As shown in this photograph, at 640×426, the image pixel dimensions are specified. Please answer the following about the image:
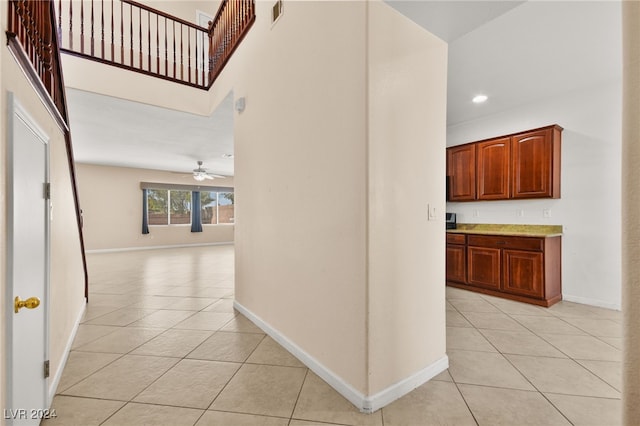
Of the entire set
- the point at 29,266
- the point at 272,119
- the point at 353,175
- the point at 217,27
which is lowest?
the point at 29,266

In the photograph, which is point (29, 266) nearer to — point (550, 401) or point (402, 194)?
point (402, 194)

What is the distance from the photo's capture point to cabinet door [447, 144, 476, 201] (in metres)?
4.14

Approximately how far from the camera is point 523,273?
333 centimetres

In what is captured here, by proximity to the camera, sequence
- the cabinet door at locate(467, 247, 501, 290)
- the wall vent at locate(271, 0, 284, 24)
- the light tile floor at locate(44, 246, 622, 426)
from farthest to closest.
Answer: the cabinet door at locate(467, 247, 501, 290)
the wall vent at locate(271, 0, 284, 24)
the light tile floor at locate(44, 246, 622, 426)

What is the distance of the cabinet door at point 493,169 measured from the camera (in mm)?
3781

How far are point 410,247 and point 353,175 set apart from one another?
1.95ft

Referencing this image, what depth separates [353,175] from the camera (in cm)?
154

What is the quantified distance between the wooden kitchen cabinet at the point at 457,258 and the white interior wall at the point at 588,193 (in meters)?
0.95

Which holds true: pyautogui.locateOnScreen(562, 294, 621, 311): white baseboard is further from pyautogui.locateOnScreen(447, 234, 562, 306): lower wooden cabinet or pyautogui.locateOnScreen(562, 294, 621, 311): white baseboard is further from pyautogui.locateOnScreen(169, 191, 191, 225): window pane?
pyautogui.locateOnScreen(169, 191, 191, 225): window pane

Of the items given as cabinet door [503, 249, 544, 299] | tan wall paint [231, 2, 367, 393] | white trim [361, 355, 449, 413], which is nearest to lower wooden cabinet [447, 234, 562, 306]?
cabinet door [503, 249, 544, 299]

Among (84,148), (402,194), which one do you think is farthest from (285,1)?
(84,148)

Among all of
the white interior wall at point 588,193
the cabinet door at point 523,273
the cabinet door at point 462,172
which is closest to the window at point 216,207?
the cabinet door at point 462,172

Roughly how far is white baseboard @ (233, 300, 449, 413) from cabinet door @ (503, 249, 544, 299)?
210cm

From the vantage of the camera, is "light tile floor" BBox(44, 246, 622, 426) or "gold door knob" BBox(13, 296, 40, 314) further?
"light tile floor" BBox(44, 246, 622, 426)
